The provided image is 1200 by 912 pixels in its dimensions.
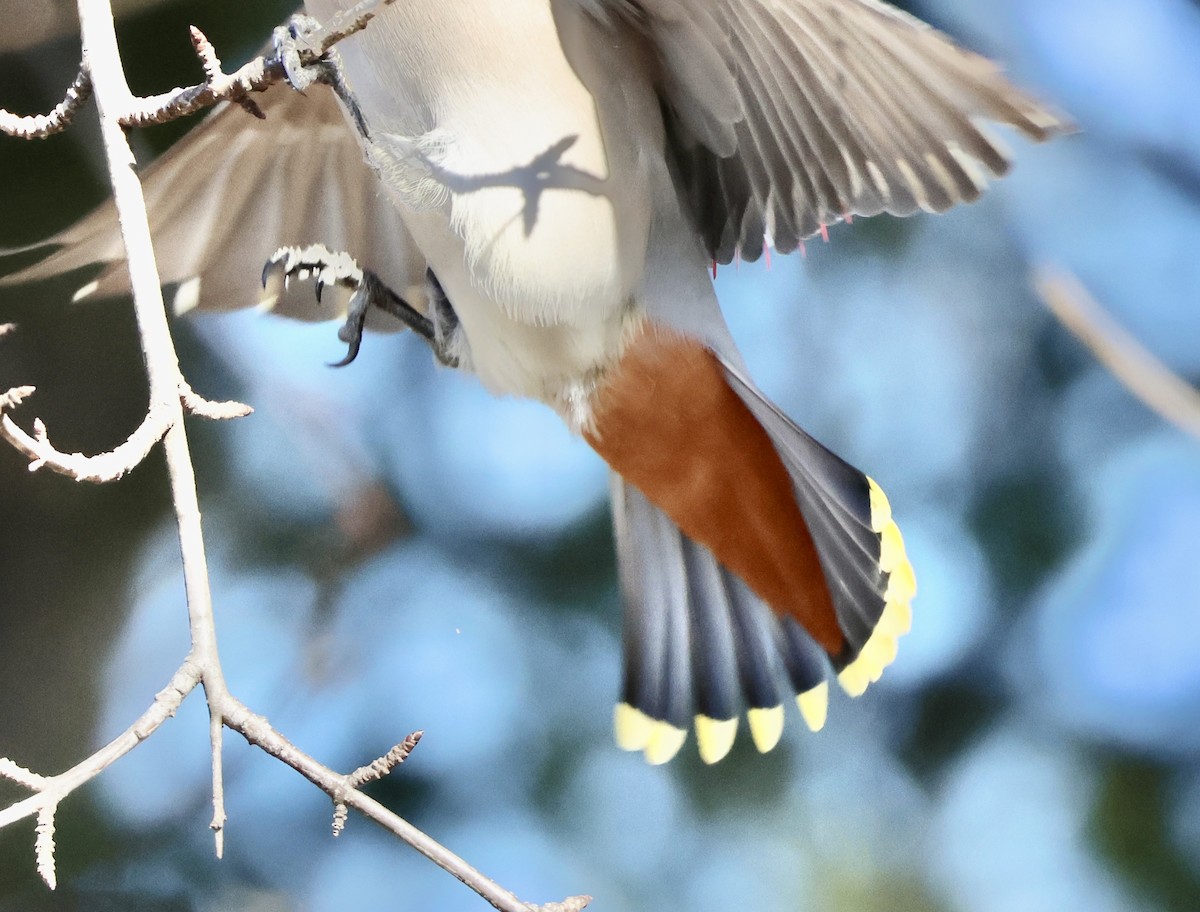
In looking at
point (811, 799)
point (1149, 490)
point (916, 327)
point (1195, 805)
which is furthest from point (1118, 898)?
point (916, 327)

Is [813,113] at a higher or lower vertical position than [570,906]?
higher

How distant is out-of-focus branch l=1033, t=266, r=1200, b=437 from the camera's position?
51.6 inches

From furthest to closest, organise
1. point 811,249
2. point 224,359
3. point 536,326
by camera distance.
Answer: point 224,359 < point 811,249 < point 536,326

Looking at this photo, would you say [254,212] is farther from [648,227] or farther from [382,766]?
[382,766]

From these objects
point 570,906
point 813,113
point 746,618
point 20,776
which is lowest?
point 746,618

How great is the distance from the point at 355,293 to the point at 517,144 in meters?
0.34

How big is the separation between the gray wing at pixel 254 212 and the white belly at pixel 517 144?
0.29 m

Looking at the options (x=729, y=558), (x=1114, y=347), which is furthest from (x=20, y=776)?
(x=1114, y=347)

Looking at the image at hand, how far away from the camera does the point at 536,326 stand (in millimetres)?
1293

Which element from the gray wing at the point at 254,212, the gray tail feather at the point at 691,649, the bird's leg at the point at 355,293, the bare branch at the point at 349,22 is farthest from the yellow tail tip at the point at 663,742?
the bare branch at the point at 349,22

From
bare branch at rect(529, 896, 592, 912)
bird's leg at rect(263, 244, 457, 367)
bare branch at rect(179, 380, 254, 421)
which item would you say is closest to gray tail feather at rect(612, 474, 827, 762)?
bird's leg at rect(263, 244, 457, 367)

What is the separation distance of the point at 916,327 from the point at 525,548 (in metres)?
0.53

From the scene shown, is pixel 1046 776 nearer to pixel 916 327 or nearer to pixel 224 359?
pixel 916 327

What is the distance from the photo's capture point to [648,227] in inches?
50.8
